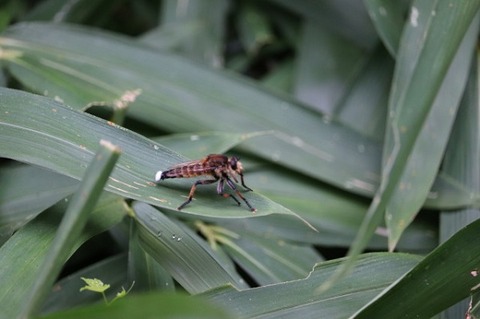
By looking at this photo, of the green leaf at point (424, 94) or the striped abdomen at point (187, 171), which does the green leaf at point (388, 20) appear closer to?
the green leaf at point (424, 94)

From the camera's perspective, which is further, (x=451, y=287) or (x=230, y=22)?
(x=230, y=22)

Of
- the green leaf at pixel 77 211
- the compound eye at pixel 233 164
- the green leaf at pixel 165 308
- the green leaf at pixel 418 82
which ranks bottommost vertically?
the green leaf at pixel 165 308

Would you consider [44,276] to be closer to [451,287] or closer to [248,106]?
[451,287]

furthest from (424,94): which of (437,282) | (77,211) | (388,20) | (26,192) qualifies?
(26,192)

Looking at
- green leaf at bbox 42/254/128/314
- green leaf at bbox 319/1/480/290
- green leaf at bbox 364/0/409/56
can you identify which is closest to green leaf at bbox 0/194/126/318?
green leaf at bbox 42/254/128/314

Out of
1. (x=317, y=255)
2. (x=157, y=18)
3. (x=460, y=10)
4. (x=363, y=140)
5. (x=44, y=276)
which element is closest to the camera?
(x=44, y=276)

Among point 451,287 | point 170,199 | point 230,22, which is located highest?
point 230,22

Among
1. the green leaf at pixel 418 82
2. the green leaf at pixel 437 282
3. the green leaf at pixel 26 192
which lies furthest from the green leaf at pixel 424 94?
the green leaf at pixel 26 192

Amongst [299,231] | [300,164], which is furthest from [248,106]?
[299,231]
